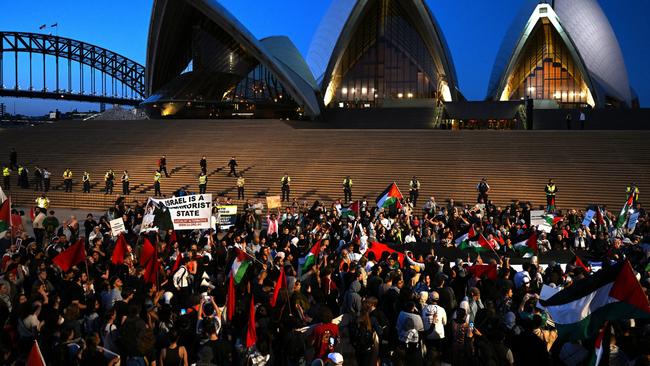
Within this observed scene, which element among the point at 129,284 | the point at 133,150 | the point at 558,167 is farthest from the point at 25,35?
the point at 129,284

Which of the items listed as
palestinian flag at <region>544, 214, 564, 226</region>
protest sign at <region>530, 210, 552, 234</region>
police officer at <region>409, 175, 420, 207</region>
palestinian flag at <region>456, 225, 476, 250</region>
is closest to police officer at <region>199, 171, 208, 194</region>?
police officer at <region>409, 175, 420, 207</region>

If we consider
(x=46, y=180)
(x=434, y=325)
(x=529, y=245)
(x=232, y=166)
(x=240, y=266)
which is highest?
(x=232, y=166)

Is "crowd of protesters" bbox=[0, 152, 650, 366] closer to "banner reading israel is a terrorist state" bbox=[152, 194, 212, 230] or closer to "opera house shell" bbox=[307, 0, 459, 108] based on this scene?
"banner reading israel is a terrorist state" bbox=[152, 194, 212, 230]

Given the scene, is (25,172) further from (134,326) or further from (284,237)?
(134,326)

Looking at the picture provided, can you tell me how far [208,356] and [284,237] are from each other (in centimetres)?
697

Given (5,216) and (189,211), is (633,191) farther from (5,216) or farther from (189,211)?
(5,216)

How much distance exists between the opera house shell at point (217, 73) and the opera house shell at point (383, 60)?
256cm

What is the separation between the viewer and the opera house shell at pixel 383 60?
44500mm

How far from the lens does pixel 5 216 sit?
404 inches

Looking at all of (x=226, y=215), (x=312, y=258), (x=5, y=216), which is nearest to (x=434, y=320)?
(x=312, y=258)

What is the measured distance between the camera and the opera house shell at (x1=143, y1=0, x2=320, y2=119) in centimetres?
4075

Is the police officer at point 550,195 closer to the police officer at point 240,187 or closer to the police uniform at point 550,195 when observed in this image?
the police uniform at point 550,195

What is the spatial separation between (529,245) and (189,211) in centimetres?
574

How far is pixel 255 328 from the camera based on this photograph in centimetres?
589
